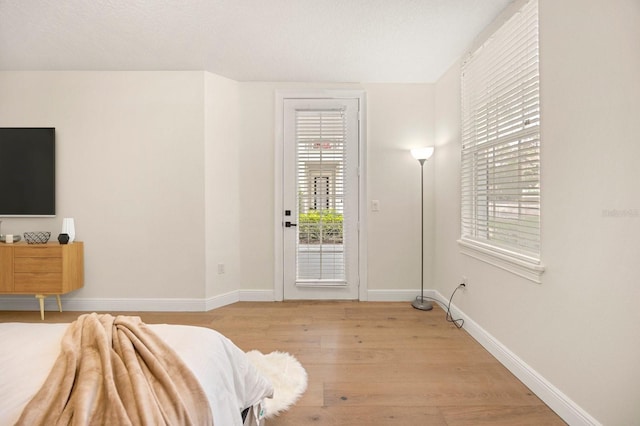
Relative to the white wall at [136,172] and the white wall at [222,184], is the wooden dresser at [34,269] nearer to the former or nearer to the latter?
the white wall at [136,172]

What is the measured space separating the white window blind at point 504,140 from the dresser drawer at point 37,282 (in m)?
3.93

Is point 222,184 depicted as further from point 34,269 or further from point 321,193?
point 34,269

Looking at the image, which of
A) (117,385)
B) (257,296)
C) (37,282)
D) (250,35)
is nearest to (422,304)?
(257,296)

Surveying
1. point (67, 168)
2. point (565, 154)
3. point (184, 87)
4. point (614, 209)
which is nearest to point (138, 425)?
point (614, 209)

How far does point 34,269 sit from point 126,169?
126 cm

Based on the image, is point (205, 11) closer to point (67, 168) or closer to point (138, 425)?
point (67, 168)

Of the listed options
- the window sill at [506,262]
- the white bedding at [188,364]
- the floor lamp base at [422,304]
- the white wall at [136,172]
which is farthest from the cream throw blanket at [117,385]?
the floor lamp base at [422,304]

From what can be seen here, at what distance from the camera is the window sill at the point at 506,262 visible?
74.4 inches

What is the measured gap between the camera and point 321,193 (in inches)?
140

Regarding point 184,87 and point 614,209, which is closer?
point 614,209

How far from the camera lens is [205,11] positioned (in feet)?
7.41

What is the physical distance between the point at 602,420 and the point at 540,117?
1625 mm

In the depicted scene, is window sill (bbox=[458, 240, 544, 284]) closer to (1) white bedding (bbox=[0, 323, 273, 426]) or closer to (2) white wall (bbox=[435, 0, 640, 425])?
(2) white wall (bbox=[435, 0, 640, 425])

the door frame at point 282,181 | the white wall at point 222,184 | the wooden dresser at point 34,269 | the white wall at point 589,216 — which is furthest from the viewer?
the door frame at point 282,181
